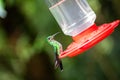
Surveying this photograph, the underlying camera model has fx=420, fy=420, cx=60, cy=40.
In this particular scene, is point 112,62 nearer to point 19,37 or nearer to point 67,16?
point 19,37

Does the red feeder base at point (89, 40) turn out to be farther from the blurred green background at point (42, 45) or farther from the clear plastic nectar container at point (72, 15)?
the blurred green background at point (42, 45)

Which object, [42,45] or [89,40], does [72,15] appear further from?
[42,45]

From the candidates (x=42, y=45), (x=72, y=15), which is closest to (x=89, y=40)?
(x=72, y=15)

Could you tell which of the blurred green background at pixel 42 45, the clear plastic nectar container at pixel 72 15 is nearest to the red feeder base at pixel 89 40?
the clear plastic nectar container at pixel 72 15

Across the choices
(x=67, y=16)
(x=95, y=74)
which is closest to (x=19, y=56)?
(x=95, y=74)

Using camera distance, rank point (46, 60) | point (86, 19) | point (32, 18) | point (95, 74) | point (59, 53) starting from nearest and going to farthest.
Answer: point (59, 53), point (86, 19), point (32, 18), point (95, 74), point (46, 60)

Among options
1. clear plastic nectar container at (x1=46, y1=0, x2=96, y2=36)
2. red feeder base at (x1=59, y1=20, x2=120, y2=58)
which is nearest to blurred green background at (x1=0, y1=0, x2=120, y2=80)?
clear plastic nectar container at (x1=46, y1=0, x2=96, y2=36)
